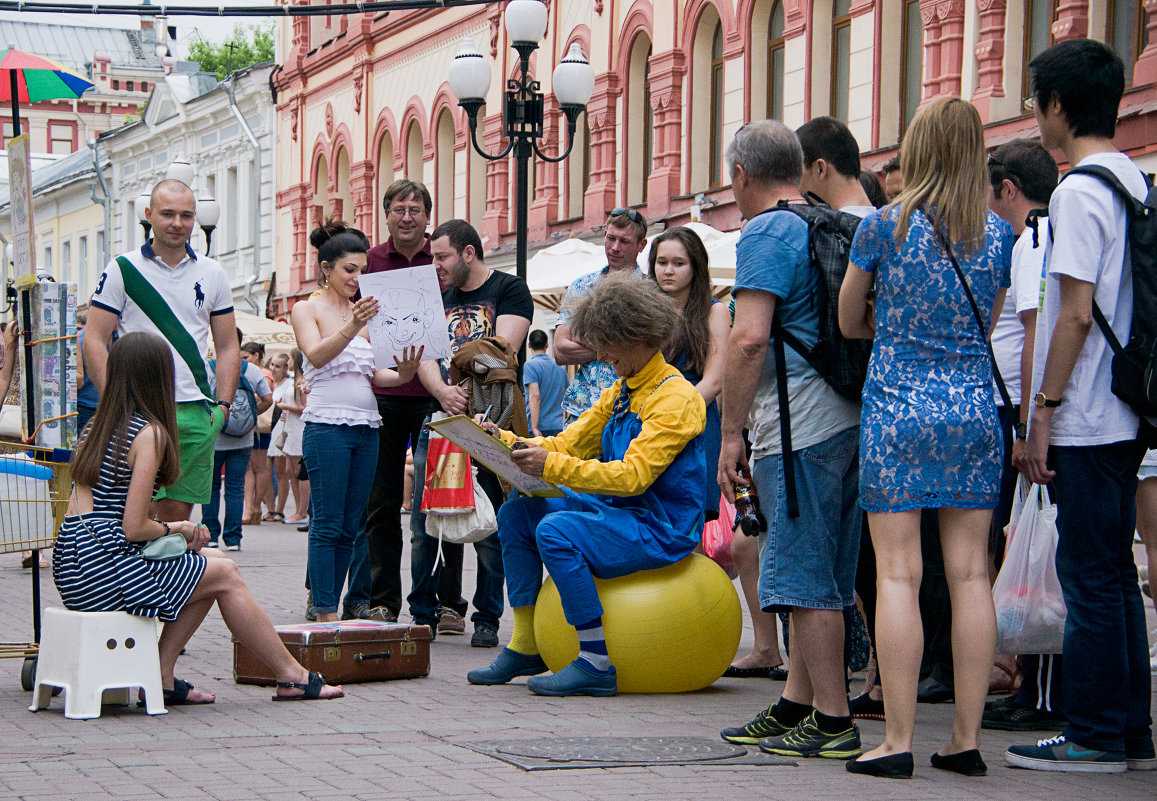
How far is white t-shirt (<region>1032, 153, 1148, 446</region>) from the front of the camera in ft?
17.7

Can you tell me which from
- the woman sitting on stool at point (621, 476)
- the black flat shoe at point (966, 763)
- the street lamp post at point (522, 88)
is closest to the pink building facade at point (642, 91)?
the street lamp post at point (522, 88)

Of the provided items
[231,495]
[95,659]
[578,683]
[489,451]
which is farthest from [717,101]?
[95,659]

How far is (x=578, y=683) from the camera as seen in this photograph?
6855 millimetres

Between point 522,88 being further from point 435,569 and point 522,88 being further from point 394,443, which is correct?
point 435,569

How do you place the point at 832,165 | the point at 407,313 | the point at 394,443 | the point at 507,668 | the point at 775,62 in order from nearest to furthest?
1. the point at 832,165
2. the point at 507,668
3. the point at 407,313
4. the point at 394,443
5. the point at 775,62

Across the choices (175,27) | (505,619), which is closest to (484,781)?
(505,619)

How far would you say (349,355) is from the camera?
8.80 meters

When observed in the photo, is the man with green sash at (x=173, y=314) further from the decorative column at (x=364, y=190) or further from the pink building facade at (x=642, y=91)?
the decorative column at (x=364, y=190)

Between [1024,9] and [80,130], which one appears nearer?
[1024,9]

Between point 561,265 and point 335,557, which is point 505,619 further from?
point 561,265

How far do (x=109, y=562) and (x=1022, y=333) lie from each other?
3.73 m

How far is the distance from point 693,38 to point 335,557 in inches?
692

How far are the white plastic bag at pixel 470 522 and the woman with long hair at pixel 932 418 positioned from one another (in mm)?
3424

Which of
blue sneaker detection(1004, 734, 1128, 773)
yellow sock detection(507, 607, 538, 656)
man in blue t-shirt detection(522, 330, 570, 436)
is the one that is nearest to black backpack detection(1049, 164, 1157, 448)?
blue sneaker detection(1004, 734, 1128, 773)
